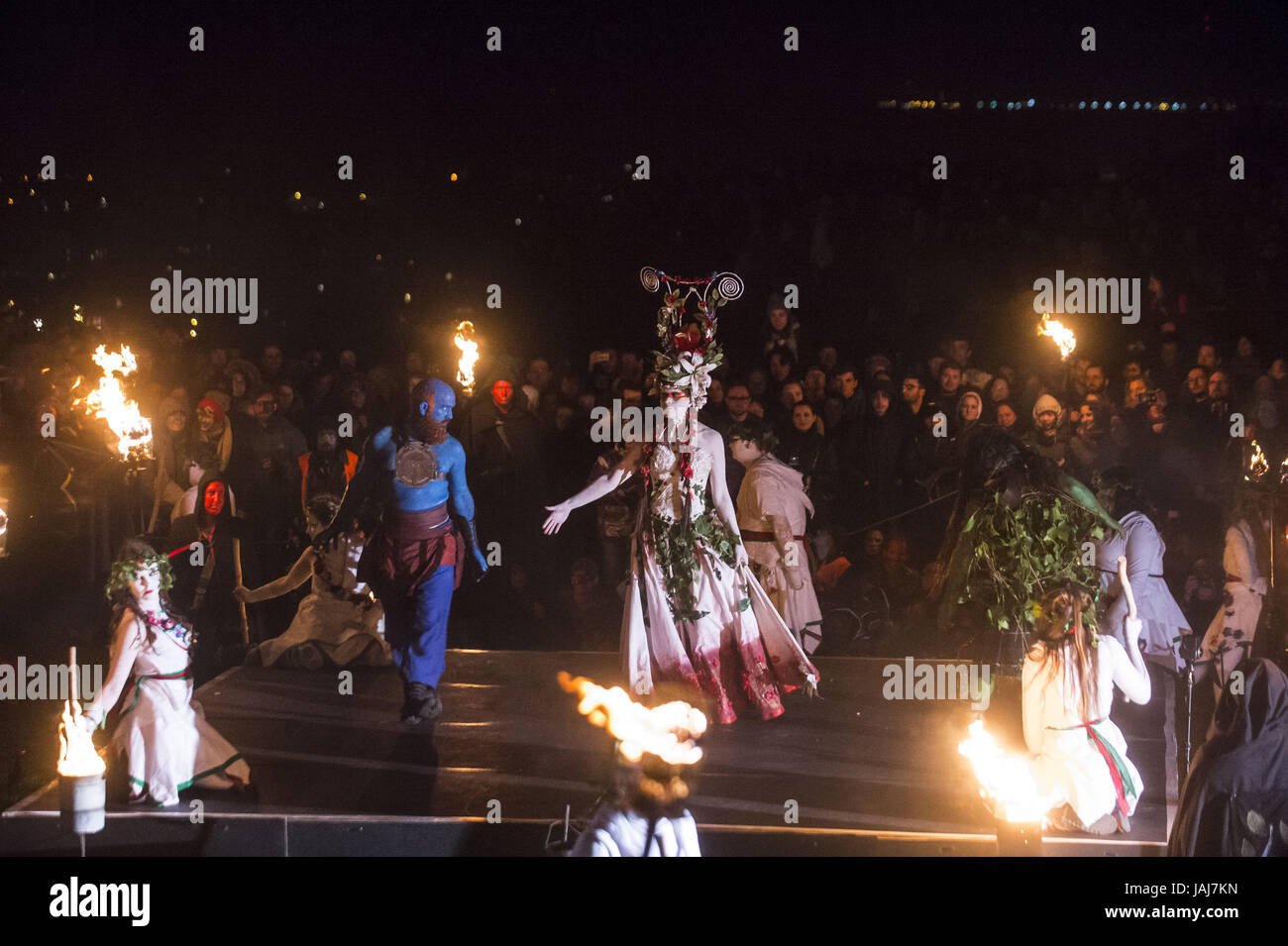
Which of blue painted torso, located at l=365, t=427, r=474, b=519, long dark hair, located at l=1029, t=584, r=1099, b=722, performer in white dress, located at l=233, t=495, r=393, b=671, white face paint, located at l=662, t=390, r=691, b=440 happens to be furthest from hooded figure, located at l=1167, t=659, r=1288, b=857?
performer in white dress, located at l=233, t=495, r=393, b=671

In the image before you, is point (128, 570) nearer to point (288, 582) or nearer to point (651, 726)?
point (288, 582)

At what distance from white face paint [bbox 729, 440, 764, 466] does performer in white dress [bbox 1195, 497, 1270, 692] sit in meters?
2.33

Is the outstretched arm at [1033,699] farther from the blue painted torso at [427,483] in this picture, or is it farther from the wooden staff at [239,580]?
the wooden staff at [239,580]

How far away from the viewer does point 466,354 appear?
26.9ft

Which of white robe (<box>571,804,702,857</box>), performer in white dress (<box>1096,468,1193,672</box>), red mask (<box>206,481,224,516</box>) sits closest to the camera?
white robe (<box>571,804,702,857</box>)

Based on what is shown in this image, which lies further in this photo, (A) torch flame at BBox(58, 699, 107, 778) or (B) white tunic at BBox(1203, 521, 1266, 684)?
(B) white tunic at BBox(1203, 521, 1266, 684)

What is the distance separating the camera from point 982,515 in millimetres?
5949

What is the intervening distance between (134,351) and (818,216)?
12.9ft

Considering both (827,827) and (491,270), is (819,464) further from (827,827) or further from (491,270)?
(827,827)

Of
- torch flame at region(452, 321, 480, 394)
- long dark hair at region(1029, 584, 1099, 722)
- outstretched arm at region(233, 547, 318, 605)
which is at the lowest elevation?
long dark hair at region(1029, 584, 1099, 722)

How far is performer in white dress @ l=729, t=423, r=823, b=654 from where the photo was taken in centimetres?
750

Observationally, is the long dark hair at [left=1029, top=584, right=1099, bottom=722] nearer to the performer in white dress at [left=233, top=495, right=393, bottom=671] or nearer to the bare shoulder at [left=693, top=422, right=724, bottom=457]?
the bare shoulder at [left=693, top=422, right=724, bottom=457]

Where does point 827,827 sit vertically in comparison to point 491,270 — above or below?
below
